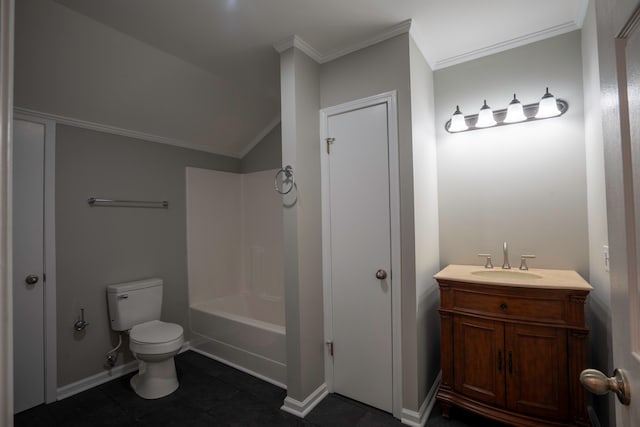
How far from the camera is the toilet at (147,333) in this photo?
2.21 m

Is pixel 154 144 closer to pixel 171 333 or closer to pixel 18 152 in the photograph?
pixel 18 152

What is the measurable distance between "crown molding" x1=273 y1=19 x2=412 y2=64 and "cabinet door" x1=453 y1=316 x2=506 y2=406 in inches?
72.4

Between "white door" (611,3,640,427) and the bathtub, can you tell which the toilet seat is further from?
"white door" (611,3,640,427)

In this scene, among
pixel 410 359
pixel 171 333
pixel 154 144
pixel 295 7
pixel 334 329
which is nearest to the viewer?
pixel 295 7

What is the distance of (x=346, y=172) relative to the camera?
82.6 inches

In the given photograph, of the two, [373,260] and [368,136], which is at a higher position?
[368,136]

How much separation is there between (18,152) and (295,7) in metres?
2.12

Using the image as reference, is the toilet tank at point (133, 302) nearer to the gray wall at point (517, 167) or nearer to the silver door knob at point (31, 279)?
the silver door knob at point (31, 279)

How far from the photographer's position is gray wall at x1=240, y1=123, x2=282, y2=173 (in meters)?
3.30

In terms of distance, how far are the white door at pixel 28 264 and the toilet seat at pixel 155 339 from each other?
60cm

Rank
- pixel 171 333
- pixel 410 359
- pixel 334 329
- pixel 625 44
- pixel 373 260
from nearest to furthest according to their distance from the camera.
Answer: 1. pixel 625 44
2. pixel 410 359
3. pixel 373 260
4. pixel 334 329
5. pixel 171 333

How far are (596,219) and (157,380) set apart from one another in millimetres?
3111

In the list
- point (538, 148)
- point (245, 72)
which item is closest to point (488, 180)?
point (538, 148)

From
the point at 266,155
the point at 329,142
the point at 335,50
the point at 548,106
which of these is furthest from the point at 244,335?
the point at 548,106
